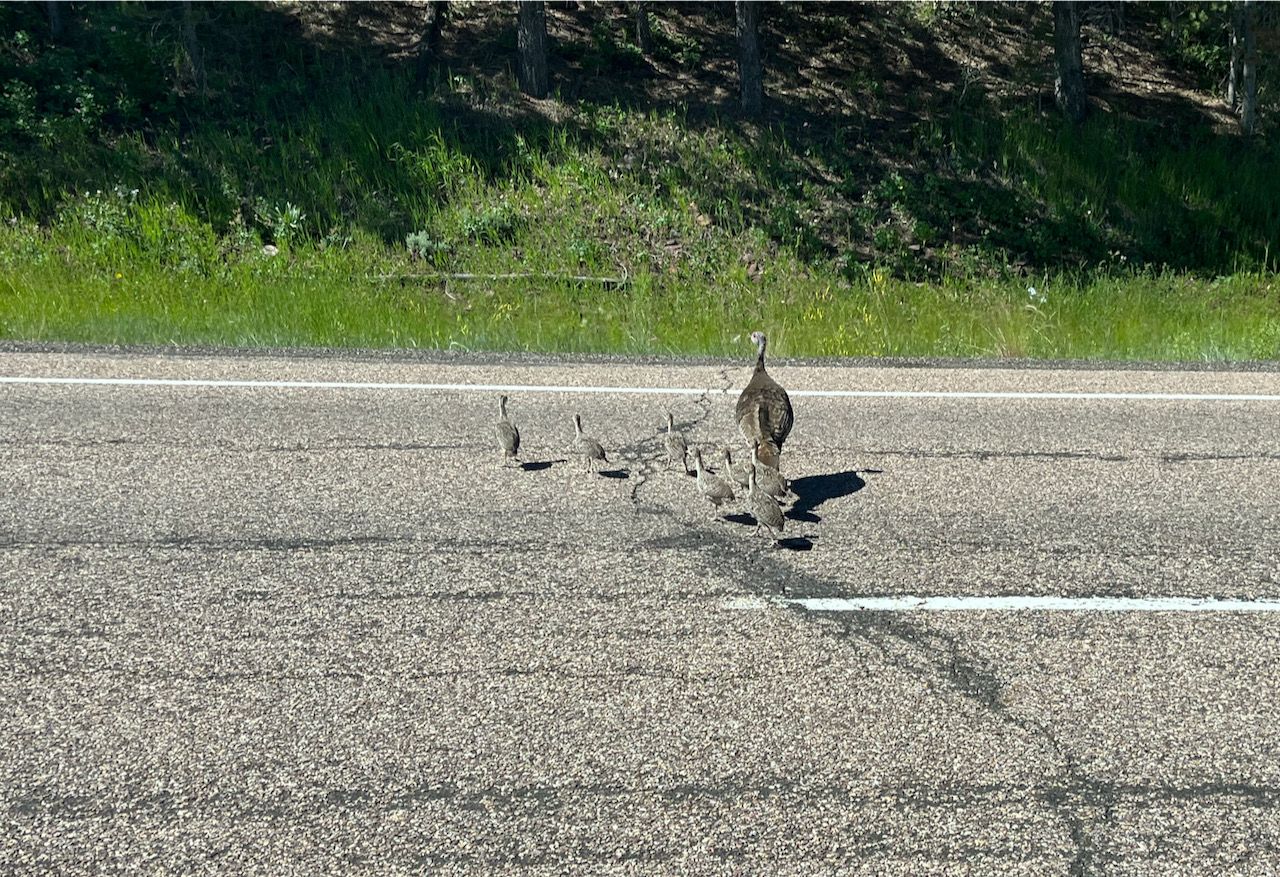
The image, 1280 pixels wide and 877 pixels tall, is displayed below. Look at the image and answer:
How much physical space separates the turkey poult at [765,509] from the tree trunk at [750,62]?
47.0ft

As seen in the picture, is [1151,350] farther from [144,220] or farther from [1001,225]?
[144,220]

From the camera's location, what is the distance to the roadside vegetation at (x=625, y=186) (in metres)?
14.1

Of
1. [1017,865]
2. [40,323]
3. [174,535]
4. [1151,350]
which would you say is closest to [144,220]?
[40,323]

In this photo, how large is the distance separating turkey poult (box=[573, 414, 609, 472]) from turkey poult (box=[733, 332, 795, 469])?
93 centimetres

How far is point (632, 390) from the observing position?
10031 mm

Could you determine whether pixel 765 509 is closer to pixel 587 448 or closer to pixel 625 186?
pixel 587 448

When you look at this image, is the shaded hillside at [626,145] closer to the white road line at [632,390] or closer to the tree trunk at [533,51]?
the tree trunk at [533,51]

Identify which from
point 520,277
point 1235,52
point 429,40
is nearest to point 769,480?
point 520,277

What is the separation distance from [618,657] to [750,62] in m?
16.0

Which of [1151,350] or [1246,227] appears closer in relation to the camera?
[1151,350]

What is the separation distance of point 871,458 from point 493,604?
10.7 feet

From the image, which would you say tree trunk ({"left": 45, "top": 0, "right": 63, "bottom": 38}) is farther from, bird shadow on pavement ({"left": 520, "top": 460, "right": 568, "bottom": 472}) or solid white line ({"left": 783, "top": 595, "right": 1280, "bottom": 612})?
solid white line ({"left": 783, "top": 595, "right": 1280, "bottom": 612})

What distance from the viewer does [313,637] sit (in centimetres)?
555

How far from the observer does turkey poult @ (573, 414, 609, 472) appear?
307 inches
